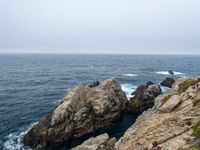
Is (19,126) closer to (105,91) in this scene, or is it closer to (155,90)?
(105,91)

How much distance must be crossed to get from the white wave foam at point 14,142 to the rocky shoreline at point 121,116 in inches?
48.1

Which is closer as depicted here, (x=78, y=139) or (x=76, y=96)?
(x=78, y=139)

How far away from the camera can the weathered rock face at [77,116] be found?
139 feet

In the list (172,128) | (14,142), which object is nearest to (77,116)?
(14,142)

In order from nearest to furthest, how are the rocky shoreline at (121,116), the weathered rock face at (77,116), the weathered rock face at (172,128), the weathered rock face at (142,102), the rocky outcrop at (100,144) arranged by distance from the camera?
the weathered rock face at (172,128)
the rocky shoreline at (121,116)
the rocky outcrop at (100,144)
the weathered rock face at (77,116)
the weathered rock face at (142,102)

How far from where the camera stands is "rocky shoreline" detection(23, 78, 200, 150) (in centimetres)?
2300

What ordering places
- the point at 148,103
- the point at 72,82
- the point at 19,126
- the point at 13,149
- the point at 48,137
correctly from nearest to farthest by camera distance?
the point at 13,149 → the point at 48,137 → the point at 19,126 → the point at 148,103 → the point at 72,82

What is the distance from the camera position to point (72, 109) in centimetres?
4525

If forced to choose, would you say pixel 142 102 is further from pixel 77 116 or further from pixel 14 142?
pixel 14 142

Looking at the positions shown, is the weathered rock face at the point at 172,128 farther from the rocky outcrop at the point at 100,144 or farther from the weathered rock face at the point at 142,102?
the weathered rock face at the point at 142,102

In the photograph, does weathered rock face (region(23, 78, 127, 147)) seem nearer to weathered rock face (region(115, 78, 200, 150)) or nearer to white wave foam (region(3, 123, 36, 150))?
white wave foam (region(3, 123, 36, 150))

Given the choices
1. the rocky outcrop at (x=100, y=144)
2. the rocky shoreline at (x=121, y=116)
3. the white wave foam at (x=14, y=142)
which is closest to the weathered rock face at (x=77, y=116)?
the rocky shoreline at (x=121, y=116)

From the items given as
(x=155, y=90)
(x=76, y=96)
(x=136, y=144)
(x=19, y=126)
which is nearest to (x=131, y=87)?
(x=155, y=90)

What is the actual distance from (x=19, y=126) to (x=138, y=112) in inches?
1031
